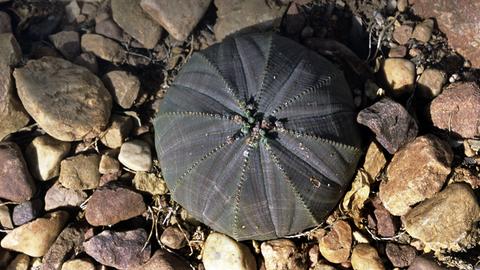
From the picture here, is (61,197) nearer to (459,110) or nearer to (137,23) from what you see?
(137,23)

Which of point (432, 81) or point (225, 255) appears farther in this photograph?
point (432, 81)

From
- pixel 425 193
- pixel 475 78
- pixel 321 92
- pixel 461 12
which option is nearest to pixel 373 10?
pixel 461 12

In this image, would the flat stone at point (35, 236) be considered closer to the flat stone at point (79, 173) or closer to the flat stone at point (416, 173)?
the flat stone at point (79, 173)

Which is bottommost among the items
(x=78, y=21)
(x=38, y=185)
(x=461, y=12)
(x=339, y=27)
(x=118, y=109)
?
(x=38, y=185)

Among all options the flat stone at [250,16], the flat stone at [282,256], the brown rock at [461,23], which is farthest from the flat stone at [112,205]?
the brown rock at [461,23]

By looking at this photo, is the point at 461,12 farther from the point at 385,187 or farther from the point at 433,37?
the point at 385,187

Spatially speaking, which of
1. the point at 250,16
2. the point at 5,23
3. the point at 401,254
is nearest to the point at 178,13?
the point at 250,16

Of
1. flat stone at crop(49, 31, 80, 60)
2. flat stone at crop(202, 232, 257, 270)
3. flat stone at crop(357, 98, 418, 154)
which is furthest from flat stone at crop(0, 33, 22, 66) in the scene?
flat stone at crop(357, 98, 418, 154)

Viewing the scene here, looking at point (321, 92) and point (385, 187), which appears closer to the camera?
point (321, 92)
